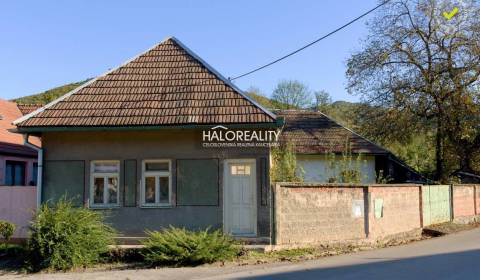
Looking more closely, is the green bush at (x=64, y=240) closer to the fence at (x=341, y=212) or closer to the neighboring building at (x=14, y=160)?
the fence at (x=341, y=212)

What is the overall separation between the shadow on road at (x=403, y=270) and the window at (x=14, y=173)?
15902 mm

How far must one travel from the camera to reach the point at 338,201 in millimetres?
15719

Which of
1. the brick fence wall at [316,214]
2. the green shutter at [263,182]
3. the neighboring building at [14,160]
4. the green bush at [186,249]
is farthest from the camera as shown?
the neighboring building at [14,160]

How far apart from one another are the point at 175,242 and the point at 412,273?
564cm

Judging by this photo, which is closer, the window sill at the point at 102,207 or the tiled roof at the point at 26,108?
the window sill at the point at 102,207

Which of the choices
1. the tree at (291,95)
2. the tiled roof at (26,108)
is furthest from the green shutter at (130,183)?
the tree at (291,95)

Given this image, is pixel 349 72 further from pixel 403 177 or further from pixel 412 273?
pixel 412 273

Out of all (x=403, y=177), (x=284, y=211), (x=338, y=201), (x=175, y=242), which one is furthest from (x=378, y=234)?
(x=403, y=177)

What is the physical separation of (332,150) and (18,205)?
15.7 metres

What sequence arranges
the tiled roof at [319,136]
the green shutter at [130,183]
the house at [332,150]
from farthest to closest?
the tiled roof at [319,136] → the house at [332,150] → the green shutter at [130,183]

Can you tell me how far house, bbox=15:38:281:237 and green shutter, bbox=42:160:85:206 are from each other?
0.10ft

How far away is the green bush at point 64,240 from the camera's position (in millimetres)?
12836

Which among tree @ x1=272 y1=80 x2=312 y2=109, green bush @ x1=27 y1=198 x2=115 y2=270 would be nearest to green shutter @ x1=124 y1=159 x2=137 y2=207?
green bush @ x1=27 y1=198 x2=115 y2=270

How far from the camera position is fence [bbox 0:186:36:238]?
16.1m
